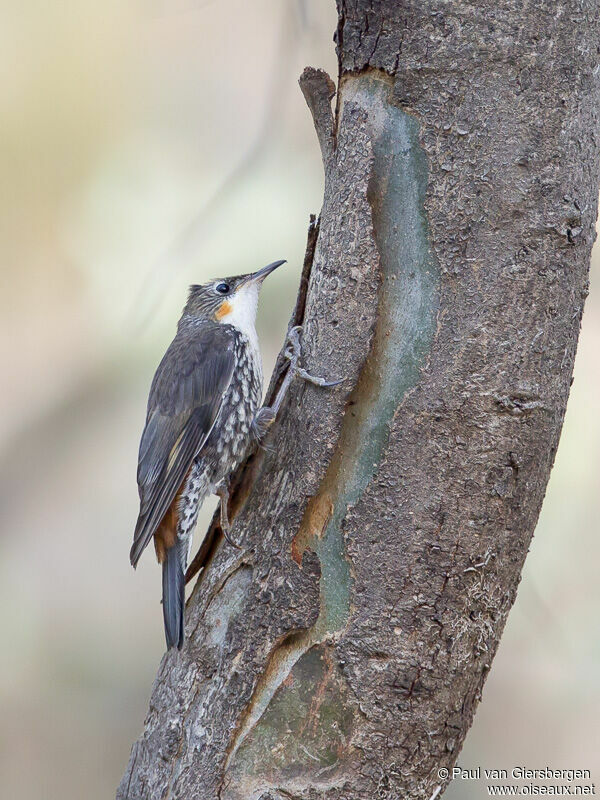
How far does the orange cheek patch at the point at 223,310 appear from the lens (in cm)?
308

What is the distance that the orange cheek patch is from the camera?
3.08m

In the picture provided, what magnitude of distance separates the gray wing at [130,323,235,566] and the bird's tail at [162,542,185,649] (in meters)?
0.13

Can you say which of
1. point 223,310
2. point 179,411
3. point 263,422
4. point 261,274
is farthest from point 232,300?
point 263,422

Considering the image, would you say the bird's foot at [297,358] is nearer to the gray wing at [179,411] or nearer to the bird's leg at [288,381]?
the bird's leg at [288,381]

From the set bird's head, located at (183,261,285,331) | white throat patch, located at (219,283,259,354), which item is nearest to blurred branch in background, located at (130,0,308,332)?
bird's head, located at (183,261,285,331)

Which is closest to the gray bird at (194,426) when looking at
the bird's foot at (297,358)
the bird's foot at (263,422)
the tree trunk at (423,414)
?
the bird's foot at (263,422)

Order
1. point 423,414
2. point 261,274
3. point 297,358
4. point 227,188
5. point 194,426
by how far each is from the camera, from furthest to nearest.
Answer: point 227,188 → point 261,274 → point 194,426 → point 297,358 → point 423,414

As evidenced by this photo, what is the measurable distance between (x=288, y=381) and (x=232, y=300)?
970mm

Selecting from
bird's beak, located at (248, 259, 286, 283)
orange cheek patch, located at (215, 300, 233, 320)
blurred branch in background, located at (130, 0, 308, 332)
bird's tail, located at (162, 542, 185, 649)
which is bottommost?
bird's tail, located at (162, 542, 185, 649)

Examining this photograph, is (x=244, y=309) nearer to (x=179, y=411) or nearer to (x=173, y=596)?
(x=179, y=411)

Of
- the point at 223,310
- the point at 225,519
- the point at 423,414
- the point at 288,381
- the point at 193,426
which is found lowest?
the point at 225,519

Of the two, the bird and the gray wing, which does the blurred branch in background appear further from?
the gray wing

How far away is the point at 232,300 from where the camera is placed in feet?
10.2

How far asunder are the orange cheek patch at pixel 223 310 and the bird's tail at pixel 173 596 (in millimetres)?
848
